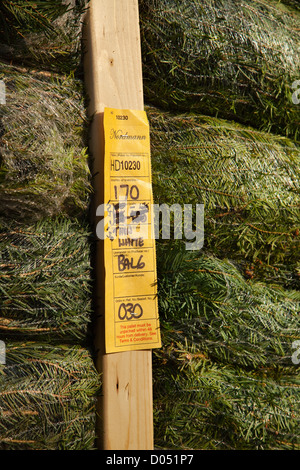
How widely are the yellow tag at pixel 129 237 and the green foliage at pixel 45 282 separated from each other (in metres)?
0.05

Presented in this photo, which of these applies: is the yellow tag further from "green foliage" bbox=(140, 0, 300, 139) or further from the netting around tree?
"green foliage" bbox=(140, 0, 300, 139)

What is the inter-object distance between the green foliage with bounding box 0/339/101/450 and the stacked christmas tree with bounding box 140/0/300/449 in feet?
0.55

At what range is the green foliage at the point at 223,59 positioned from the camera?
0.92 m

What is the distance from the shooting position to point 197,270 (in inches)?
34.0

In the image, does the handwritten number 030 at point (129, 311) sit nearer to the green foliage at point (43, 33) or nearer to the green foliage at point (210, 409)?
the green foliage at point (210, 409)

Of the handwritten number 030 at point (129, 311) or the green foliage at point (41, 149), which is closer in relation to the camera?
the green foliage at point (41, 149)

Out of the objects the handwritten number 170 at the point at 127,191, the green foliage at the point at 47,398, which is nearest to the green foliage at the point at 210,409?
the green foliage at the point at 47,398

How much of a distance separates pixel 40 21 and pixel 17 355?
0.56 metres

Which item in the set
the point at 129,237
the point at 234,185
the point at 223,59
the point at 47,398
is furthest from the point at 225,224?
the point at 47,398

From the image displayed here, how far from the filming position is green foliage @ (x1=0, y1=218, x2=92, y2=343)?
71 centimetres

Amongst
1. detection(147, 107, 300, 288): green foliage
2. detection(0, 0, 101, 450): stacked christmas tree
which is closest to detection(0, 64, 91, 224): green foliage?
detection(0, 0, 101, 450): stacked christmas tree

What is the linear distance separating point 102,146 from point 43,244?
8.6 inches

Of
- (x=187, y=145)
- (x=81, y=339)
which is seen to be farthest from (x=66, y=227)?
(x=187, y=145)
